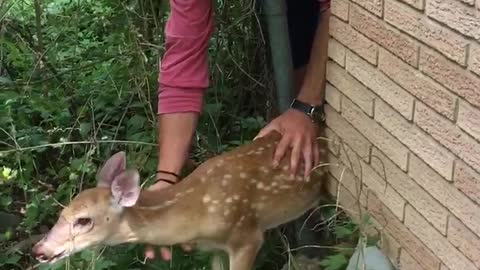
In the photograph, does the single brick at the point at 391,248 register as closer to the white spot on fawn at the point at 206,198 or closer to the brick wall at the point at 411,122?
the brick wall at the point at 411,122

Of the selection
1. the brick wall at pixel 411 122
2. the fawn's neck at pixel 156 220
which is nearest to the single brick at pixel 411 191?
the brick wall at pixel 411 122

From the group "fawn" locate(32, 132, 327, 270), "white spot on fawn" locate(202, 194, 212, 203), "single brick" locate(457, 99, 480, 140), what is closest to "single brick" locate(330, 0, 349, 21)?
"fawn" locate(32, 132, 327, 270)

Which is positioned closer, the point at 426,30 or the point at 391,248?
the point at 426,30

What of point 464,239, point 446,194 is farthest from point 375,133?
point 464,239

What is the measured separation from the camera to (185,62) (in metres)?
3.40

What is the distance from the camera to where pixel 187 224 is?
312cm

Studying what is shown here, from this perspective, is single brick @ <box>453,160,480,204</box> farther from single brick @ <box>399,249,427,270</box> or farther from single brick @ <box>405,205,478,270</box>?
single brick @ <box>399,249,427,270</box>

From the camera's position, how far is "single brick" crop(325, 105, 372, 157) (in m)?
3.04

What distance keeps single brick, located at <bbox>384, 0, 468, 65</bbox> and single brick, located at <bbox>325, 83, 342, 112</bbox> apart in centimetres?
52

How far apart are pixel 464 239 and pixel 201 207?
0.97 meters


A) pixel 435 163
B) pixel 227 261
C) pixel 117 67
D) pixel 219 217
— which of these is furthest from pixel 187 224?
pixel 117 67

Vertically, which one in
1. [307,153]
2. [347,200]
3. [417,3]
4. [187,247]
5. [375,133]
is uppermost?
[417,3]

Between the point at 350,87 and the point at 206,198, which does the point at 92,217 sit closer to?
the point at 206,198

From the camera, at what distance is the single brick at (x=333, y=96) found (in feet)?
10.5
